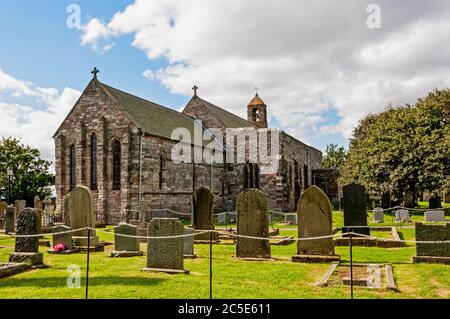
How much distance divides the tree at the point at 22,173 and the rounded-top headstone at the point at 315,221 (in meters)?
29.4

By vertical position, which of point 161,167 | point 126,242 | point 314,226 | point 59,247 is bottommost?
point 59,247

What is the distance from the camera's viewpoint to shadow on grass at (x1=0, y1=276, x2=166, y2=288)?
7832mm

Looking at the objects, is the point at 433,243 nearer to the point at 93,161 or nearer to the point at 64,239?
the point at 64,239

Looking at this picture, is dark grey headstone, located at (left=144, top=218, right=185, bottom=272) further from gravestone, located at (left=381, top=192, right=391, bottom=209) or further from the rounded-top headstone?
gravestone, located at (left=381, top=192, right=391, bottom=209)

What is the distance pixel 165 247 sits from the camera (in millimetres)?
9195

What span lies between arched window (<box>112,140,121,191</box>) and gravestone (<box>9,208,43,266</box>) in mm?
14014

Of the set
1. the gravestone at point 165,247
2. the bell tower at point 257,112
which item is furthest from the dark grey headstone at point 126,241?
the bell tower at point 257,112

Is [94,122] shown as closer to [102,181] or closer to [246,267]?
[102,181]

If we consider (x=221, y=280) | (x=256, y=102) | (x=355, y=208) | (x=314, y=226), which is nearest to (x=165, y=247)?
(x=221, y=280)

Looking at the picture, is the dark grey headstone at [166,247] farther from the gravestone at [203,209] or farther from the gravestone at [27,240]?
the gravestone at [203,209]

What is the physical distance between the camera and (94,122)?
24.8 m

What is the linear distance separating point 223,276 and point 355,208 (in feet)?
21.6

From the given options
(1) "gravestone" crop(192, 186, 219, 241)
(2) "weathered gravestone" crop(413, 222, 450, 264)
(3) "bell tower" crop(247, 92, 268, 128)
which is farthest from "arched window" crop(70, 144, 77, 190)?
(3) "bell tower" crop(247, 92, 268, 128)

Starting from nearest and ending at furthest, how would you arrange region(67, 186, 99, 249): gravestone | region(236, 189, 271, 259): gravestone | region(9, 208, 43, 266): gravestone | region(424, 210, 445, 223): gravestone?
region(9, 208, 43, 266): gravestone
region(236, 189, 271, 259): gravestone
region(67, 186, 99, 249): gravestone
region(424, 210, 445, 223): gravestone
